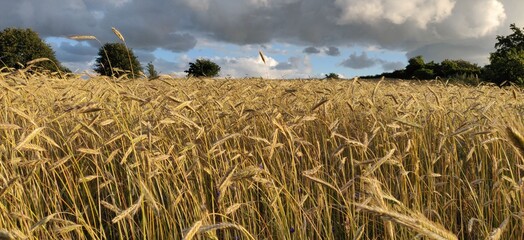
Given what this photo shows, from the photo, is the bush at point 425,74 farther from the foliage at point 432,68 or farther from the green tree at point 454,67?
the green tree at point 454,67

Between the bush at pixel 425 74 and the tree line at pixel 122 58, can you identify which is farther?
the bush at pixel 425 74

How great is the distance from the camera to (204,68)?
32250 millimetres

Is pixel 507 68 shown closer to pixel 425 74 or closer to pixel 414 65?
pixel 425 74

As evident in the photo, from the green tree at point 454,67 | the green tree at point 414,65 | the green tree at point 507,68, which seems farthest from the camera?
the green tree at point 414,65

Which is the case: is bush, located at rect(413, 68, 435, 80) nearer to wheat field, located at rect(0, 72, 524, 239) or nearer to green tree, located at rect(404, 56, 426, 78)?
green tree, located at rect(404, 56, 426, 78)

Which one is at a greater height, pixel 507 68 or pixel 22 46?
pixel 22 46

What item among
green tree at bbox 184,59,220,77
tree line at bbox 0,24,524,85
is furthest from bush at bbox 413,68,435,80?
green tree at bbox 184,59,220,77

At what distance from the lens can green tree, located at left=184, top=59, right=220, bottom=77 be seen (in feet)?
101

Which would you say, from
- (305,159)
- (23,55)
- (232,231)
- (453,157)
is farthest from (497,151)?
(23,55)

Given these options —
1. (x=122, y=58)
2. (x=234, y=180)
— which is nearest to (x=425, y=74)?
(x=122, y=58)

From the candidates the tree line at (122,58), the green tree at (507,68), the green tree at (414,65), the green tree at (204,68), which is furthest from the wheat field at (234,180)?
the green tree at (414,65)

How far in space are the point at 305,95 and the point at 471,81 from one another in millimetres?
16998

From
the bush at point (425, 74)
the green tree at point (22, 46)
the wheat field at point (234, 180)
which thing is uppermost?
the green tree at point (22, 46)

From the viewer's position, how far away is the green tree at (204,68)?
3083cm
